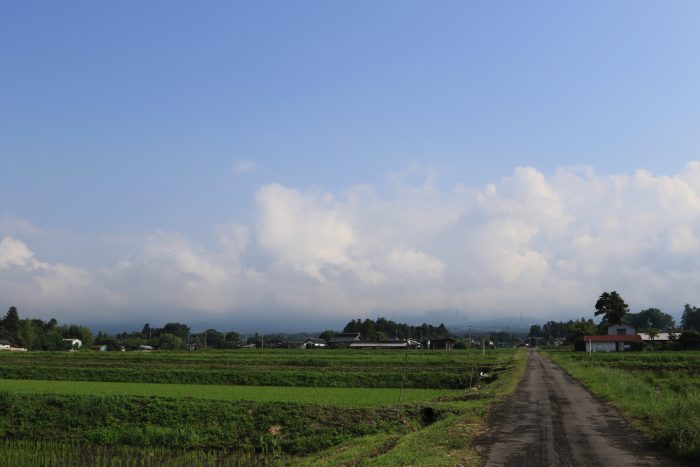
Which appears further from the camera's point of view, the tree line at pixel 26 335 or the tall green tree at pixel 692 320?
the tall green tree at pixel 692 320

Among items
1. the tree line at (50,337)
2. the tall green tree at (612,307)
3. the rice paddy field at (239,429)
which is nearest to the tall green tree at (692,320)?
the tall green tree at (612,307)

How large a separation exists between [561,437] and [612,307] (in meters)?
111

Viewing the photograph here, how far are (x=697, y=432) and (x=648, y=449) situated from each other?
1.33m

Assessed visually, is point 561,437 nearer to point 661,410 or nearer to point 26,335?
Result: point 661,410

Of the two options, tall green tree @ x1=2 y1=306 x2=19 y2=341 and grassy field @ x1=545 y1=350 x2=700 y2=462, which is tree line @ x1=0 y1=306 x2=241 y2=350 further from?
grassy field @ x1=545 y1=350 x2=700 y2=462

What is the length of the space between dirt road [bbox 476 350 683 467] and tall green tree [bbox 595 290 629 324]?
100831 millimetres

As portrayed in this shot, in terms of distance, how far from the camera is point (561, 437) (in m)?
15.5

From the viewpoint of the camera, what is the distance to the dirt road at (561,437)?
42.5 feet

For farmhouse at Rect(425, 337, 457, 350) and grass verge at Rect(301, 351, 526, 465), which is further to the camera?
farmhouse at Rect(425, 337, 457, 350)

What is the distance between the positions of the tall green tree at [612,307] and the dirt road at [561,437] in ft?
331

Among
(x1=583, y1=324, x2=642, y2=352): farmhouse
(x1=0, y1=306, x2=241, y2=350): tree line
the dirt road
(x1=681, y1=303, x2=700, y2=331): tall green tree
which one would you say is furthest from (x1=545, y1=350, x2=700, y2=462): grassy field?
(x1=681, y1=303, x2=700, y2=331): tall green tree

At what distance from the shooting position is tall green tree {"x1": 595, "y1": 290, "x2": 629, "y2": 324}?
114188 millimetres

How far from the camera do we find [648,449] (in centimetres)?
1391

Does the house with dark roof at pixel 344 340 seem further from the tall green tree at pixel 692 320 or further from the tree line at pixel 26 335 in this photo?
the tall green tree at pixel 692 320
